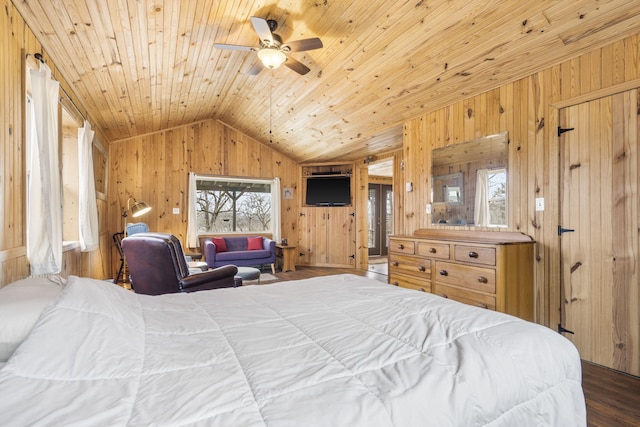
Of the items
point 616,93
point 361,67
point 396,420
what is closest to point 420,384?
point 396,420

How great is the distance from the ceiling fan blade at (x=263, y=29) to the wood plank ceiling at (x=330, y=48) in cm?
29

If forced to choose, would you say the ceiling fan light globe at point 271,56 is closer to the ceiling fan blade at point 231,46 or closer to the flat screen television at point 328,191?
the ceiling fan blade at point 231,46

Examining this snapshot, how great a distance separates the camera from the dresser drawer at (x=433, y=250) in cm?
290

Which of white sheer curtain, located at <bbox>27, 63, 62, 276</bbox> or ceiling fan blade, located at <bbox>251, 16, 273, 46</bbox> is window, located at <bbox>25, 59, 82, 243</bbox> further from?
ceiling fan blade, located at <bbox>251, 16, 273, 46</bbox>

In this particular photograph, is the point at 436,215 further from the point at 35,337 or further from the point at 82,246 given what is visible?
the point at 82,246

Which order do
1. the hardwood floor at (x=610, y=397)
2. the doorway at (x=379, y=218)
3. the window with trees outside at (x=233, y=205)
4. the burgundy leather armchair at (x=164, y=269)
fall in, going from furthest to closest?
the doorway at (x=379, y=218)
the window with trees outside at (x=233, y=205)
the burgundy leather armchair at (x=164, y=269)
the hardwood floor at (x=610, y=397)

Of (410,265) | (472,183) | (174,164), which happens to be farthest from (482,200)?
(174,164)

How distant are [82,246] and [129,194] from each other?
2.70 meters

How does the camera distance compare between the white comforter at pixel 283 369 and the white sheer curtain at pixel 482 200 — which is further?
the white sheer curtain at pixel 482 200

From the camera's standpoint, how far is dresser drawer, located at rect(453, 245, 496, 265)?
250 centimetres

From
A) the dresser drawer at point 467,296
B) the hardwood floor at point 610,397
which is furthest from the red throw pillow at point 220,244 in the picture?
the hardwood floor at point 610,397

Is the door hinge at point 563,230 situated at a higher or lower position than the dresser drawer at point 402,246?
higher

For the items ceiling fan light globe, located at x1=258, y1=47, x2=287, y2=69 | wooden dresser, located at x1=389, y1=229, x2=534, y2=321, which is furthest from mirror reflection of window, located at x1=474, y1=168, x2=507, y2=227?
ceiling fan light globe, located at x1=258, y1=47, x2=287, y2=69

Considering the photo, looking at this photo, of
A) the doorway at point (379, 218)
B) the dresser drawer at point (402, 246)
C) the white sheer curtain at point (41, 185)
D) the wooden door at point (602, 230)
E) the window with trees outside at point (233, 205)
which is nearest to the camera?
the white sheer curtain at point (41, 185)
